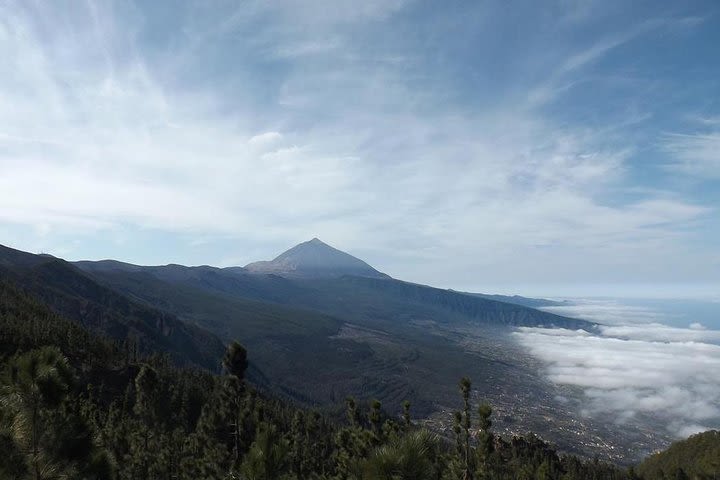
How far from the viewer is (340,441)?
5988cm

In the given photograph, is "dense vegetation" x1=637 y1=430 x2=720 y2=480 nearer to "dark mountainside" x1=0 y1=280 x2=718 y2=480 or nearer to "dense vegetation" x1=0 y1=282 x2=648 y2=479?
"dark mountainside" x1=0 y1=280 x2=718 y2=480

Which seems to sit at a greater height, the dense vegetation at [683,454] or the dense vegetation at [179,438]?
the dense vegetation at [179,438]

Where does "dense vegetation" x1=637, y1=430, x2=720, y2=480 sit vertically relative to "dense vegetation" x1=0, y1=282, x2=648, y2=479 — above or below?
below

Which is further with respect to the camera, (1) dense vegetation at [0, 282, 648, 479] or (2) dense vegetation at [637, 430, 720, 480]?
(2) dense vegetation at [637, 430, 720, 480]

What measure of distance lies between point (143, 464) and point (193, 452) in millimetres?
18967

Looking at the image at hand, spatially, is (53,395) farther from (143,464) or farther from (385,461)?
(143,464)

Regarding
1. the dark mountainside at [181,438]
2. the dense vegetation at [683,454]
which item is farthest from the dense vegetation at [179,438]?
the dense vegetation at [683,454]

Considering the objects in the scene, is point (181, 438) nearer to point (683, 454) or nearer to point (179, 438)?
point (179, 438)

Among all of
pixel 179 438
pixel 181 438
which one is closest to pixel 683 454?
pixel 181 438

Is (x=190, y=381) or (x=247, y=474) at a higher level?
(x=247, y=474)

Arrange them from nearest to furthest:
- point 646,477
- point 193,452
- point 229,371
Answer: point 229,371 → point 193,452 → point 646,477

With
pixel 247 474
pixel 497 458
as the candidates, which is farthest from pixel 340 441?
pixel 497 458

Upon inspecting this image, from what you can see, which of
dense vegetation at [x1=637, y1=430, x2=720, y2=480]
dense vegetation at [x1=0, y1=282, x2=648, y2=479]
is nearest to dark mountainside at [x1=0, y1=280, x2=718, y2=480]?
dense vegetation at [x1=0, y1=282, x2=648, y2=479]

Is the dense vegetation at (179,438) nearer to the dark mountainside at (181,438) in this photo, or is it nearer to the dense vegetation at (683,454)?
the dark mountainside at (181,438)
